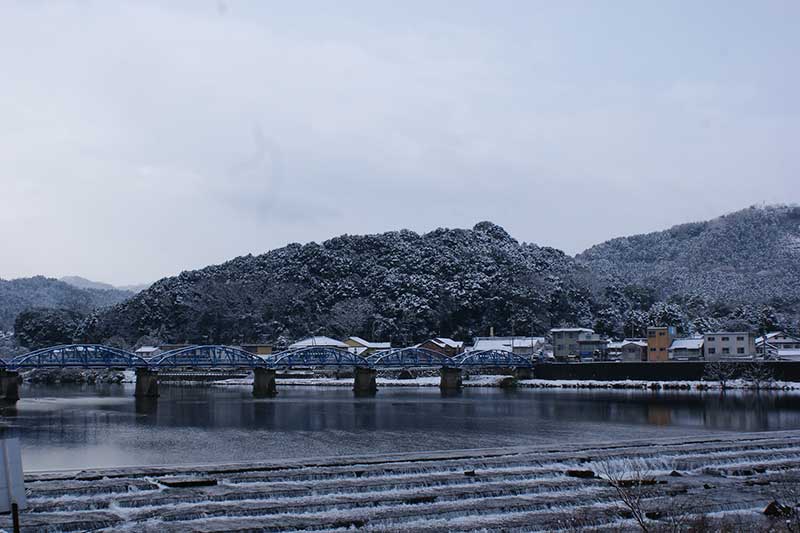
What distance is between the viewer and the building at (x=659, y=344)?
78.9 metres

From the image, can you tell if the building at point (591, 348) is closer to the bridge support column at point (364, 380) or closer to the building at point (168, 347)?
the bridge support column at point (364, 380)

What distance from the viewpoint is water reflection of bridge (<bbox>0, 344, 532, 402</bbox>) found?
6256cm

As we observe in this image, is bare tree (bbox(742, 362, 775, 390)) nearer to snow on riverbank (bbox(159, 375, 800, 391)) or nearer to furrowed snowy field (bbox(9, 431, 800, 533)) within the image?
snow on riverbank (bbox(159, 375, 800, 391))

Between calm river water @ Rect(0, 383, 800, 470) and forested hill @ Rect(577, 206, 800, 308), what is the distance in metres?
66.4

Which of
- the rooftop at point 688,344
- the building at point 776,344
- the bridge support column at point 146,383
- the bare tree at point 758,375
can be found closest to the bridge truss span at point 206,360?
the bridge support column at point 146,383

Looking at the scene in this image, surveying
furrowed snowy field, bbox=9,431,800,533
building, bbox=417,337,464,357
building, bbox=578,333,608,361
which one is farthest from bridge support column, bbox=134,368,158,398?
building, bbox=578,333,608,361

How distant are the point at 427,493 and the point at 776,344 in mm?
69098

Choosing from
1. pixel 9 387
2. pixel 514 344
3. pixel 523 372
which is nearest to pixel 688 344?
pixel 523 372

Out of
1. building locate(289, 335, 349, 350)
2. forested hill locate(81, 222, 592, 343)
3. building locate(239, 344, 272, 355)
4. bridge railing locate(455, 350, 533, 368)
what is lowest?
bridge railing locate(455, 350, 533, 368)

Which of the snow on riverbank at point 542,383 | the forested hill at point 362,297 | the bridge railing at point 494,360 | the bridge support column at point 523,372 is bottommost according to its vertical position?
the snow on riverbank at point 542,383

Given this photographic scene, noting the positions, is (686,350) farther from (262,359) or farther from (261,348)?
(261,348)

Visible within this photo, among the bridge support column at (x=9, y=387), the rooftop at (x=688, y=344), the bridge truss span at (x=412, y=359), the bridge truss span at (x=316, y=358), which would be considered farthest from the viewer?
the rooftop at (x=688, y=344)

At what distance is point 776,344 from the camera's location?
78.9m

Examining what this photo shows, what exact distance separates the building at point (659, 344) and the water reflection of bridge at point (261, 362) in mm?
11972
